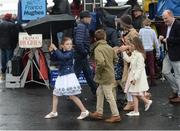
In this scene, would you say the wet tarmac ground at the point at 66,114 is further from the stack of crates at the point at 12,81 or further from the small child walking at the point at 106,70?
the stack of crates at the point at 12,81

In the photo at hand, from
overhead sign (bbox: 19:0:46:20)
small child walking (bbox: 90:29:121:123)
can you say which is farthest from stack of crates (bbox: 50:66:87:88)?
small child walking (bbox: 90:29:121:123)

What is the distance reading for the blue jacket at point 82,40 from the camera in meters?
10.0

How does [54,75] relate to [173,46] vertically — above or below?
below

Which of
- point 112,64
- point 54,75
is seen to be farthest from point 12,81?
point 112,64

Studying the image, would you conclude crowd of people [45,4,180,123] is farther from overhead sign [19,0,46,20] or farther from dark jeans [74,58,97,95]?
overhead sign [19,0,46,20]

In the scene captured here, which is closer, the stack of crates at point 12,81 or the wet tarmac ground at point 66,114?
the wet tarmac ground at point 66,114

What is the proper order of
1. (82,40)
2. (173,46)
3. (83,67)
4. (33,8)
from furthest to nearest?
1. (33,8)
2. (83,67)
3. (82,40)
4. (173,46)

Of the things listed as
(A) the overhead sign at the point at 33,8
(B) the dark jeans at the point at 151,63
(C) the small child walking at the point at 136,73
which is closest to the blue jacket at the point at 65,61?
(C) the small child walking at the point at 136,73

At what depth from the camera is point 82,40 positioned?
10.1 metres

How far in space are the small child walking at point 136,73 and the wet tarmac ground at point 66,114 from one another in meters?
0.43

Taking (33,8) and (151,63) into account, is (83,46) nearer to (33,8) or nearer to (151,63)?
(151,63)

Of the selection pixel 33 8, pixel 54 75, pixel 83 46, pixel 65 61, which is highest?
pixel 33 8

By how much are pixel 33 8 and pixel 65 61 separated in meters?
4.18

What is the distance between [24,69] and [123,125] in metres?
4.56
